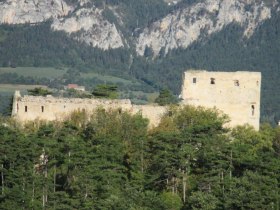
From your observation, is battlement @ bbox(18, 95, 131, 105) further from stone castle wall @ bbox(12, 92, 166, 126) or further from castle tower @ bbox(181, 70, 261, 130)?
castle tower @ bbox(181, 70, 261, 130)

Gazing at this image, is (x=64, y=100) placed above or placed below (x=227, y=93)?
below

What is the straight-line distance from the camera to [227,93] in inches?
2537

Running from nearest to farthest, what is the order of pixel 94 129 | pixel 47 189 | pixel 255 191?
pixel 255 191, pixel 47 189, pixel 94 129

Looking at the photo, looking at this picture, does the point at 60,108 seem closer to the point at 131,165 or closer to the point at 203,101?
the point at 131,165

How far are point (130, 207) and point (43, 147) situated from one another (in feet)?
28.1

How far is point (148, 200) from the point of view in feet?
176

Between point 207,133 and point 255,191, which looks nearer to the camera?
point 255,191

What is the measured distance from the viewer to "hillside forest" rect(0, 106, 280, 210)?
2112 inches

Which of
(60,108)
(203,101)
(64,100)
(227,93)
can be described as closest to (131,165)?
(60,108)

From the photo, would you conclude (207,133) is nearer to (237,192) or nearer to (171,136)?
(171,136)

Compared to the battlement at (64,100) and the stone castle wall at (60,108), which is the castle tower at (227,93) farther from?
the battlement at (64,100)

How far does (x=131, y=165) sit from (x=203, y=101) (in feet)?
27.9

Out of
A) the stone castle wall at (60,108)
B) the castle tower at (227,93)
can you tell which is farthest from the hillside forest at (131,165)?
the castle tower at (227,93)

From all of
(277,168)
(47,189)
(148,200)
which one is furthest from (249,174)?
(47,189)
